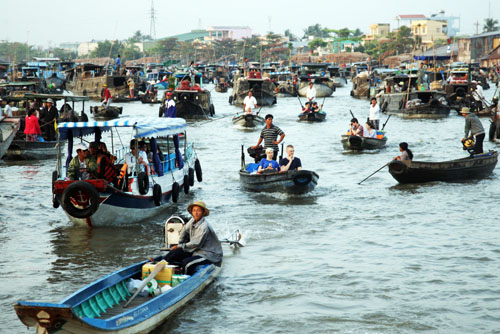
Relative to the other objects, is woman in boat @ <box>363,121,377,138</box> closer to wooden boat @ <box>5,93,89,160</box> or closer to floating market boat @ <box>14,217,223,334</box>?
wooden boat @ <box>5,93,89,160</box>

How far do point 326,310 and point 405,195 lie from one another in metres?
8.53

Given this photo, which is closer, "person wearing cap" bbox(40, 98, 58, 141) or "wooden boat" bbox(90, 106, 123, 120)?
"person wearing cap" bbox(40, 98, 58, 141)

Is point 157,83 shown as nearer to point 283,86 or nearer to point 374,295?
point 283,86

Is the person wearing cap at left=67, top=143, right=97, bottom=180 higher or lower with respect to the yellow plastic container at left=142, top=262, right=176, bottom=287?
higher

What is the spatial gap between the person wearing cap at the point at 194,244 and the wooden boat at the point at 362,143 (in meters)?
14.5

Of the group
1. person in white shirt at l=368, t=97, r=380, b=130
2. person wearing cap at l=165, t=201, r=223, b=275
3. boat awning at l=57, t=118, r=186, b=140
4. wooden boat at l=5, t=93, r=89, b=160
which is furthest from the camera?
person in white shirt at l=368, t=97, r=380, b=130

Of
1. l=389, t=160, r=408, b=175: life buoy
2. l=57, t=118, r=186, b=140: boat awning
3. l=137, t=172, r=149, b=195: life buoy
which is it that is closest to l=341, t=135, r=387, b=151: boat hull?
l=389, t=160, r=408, b=175: life buoy

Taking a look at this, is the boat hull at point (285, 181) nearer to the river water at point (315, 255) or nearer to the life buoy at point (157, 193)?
the river water at point (315, 255)

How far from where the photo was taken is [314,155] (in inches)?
1015

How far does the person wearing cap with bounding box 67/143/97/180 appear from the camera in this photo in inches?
529

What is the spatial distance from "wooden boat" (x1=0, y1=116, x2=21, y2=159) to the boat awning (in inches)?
278

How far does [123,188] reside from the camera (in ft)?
44.8

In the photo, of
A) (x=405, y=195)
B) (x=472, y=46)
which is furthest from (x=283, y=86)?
(x=405, y=195)

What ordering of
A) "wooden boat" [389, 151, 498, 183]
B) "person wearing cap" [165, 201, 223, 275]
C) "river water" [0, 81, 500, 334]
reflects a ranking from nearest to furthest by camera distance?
1. "river water" [0, 81, 500, 334]
2. "person wearing cap" [165, 201, 223, 275]
3. "wooden boat" [389, 151, 498, 183]
